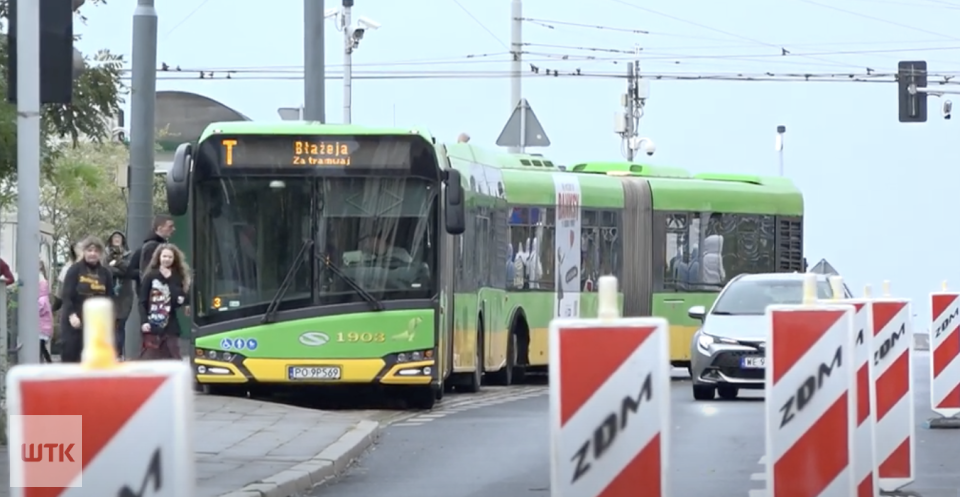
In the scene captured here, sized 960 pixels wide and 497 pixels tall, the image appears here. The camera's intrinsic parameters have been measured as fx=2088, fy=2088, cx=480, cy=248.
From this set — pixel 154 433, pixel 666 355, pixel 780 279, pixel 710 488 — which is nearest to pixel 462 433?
pixel 710 488

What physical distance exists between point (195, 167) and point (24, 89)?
11.3m

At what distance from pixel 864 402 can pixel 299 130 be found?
10.8 m

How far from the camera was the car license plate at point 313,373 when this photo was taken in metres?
21.0

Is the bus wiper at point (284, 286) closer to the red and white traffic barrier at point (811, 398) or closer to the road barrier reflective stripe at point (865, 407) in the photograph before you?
the road barrier reflective stripe at point (865, 407)

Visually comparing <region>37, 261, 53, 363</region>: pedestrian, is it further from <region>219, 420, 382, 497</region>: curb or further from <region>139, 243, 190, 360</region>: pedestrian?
<region>219, 420, 382, 497</region>: curb

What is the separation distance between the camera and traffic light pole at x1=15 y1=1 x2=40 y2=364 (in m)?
9.74

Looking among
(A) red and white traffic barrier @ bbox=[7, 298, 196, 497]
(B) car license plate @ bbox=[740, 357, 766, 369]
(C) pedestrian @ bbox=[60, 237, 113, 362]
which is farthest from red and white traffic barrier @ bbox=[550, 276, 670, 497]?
(B) car license plate @ bbox=[740, 357, 766, 369]

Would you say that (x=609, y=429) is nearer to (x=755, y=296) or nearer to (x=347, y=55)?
(x=755, y=296)

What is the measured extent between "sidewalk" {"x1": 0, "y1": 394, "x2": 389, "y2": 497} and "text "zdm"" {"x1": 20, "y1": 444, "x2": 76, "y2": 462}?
19.7 ft

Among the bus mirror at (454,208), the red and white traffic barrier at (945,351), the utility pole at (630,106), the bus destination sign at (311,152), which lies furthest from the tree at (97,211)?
the red and white traffic barrier at (945,351)

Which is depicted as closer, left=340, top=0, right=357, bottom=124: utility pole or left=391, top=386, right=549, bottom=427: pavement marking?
left=391, top=386, right=549, bottom=427: pavement marking

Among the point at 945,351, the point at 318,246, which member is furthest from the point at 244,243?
the point at 945,351

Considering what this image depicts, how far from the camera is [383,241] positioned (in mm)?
21000

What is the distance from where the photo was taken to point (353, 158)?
69.6 ft
